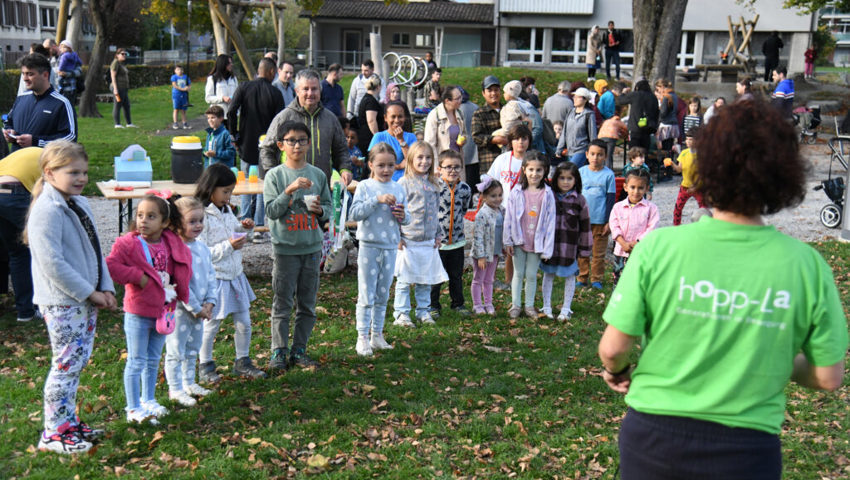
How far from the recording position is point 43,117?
322 inches

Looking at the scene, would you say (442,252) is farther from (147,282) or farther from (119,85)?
(119,85)

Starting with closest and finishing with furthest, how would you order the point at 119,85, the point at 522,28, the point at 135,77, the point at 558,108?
the point at 558,108
the point at 119,85
the point at 135,77
the point at 522,28

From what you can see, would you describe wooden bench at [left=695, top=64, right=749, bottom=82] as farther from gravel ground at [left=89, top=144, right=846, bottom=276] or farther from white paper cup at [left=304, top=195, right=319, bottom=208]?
white paper cup at [left=304, top=195, right=319, bottom=208]

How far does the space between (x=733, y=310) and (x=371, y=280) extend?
4.61 m

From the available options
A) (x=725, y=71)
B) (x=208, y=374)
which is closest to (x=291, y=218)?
→ (x=208, y=374)

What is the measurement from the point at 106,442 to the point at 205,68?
45.5 m

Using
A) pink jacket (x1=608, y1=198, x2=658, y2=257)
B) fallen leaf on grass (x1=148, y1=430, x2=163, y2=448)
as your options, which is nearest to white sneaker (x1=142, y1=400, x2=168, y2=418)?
fallen leaf on grass (x1=148, y1=430, x2=163, y2=448)

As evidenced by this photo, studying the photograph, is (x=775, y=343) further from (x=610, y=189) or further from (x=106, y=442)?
(x=610, y=189)

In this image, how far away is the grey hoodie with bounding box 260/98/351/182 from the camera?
7.44 metres

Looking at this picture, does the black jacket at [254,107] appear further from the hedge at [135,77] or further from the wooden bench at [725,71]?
the wooden bench at [725,71]

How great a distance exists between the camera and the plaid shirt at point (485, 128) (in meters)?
10.9

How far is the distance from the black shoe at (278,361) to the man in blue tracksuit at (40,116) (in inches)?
135

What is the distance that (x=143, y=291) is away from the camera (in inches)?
207

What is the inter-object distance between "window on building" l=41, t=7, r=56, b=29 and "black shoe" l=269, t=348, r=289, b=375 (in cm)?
6374
